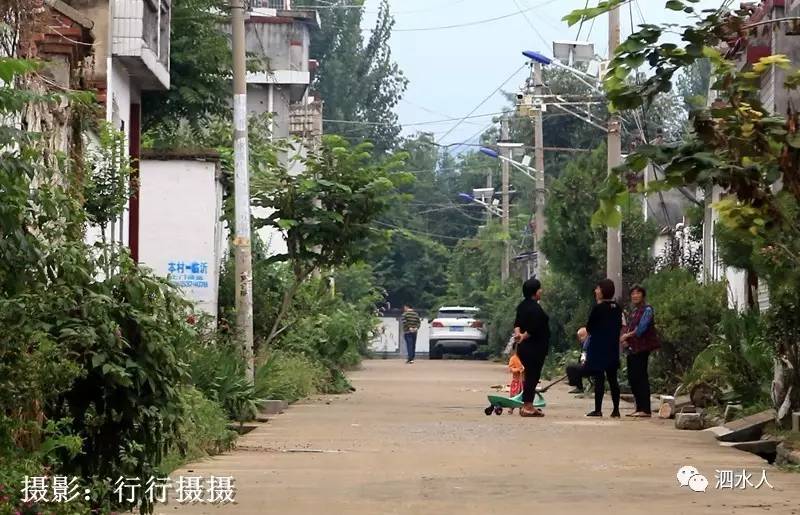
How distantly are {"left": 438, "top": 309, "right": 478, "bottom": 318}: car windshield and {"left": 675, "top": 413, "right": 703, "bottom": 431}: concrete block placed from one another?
39.2m

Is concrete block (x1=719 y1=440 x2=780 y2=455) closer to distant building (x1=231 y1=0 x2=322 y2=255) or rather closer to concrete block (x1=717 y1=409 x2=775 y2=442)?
concrete block (x1=717 y1=409 x2=775 y2=442)

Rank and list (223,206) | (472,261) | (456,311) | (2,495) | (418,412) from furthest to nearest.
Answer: (472,261), (456,311), (223,206), (418,412), (2,495)

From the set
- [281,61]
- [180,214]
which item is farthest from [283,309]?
[281,61]

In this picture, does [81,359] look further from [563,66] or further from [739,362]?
[563,66]

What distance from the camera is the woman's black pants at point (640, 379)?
2394cm

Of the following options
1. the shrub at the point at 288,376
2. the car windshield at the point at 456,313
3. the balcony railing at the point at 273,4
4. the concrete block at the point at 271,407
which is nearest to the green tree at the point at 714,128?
the concrete block at the point at 271,407

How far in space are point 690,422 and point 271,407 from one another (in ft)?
21.0

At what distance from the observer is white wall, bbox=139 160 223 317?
98.2 ft

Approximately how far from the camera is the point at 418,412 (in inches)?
983

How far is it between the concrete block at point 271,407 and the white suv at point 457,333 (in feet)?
114

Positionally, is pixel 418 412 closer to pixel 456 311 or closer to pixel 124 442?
pixel 124 442

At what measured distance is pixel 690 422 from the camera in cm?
2139

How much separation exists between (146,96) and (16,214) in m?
24.7

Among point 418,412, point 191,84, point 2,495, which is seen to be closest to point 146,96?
point 191,84
